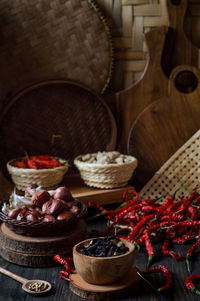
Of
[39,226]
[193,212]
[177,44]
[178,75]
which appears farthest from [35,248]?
[177,44]

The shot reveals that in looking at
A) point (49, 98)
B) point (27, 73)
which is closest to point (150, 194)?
point (49, 98)

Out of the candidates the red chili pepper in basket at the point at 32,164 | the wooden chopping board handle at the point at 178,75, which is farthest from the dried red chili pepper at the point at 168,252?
the wooden chopping board handle at the point at 178,75

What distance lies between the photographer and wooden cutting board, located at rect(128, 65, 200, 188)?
2479 mm

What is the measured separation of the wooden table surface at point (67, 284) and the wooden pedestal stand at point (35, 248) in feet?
0.09

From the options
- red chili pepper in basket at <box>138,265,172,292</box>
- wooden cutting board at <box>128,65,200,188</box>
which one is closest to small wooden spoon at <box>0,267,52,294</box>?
red chili pepper in basket at <box>138,265,172,292</box>

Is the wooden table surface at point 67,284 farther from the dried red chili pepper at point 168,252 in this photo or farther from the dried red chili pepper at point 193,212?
the dried red chili pepper at point 193,212

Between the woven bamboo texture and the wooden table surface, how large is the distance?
122 cm

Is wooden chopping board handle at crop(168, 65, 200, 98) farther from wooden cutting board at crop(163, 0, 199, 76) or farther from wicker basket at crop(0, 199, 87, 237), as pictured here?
wicker basket at crop(0, 199, 87, 237)

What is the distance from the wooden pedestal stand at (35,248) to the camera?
1.65 meters

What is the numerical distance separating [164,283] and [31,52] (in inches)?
60.1

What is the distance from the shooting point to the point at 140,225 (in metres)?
1.92

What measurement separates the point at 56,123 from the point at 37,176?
1.67ft

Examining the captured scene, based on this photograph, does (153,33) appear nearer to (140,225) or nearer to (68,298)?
(140,225)

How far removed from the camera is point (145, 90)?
253 cm
